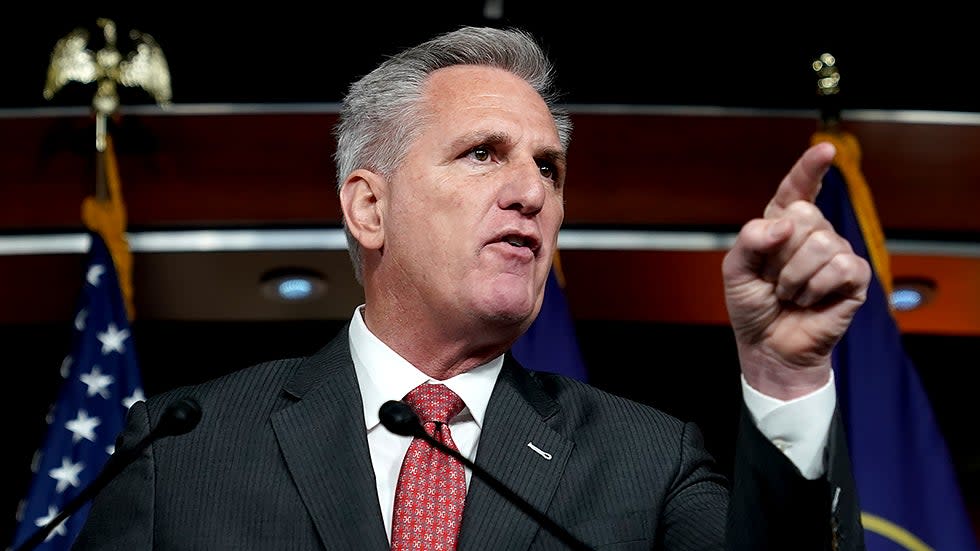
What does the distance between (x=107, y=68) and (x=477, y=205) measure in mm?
2288

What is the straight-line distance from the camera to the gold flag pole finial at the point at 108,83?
3.89 m

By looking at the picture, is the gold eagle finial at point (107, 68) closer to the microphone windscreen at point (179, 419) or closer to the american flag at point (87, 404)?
the american flag at point (87, 404)

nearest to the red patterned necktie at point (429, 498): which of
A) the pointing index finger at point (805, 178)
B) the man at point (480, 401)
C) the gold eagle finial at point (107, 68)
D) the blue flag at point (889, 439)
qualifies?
the man at point (480, 401)

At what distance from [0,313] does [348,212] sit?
289 cm

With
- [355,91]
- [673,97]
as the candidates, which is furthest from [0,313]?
[355,91]

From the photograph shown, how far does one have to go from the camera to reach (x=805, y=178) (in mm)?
1350

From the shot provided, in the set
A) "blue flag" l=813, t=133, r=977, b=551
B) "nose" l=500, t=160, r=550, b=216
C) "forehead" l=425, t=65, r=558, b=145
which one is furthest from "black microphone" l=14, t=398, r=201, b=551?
"blue flag" l=813, t=133, r=977, b=551

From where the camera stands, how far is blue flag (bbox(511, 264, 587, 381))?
369 cm

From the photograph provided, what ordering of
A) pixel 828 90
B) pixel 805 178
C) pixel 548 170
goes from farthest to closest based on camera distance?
pixel 828 90 < pixel 548 170 < pixel 805 178

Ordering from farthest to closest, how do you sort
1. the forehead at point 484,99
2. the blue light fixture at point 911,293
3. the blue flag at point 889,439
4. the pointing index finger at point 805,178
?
1. the blue light fixture at point 911,293
2. the blue flag at point 889,439
3. the forehead at point 484,99
4. the pointing index finger at point 805,178

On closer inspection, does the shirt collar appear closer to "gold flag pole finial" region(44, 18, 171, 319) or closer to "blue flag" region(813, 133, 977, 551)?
"blue flag" region(813, 133, 977, 551)

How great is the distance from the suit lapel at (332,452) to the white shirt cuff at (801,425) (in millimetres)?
518

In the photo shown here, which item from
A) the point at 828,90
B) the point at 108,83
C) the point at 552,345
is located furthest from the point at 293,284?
the point at 828,90

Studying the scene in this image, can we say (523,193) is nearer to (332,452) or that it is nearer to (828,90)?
(332,452)
